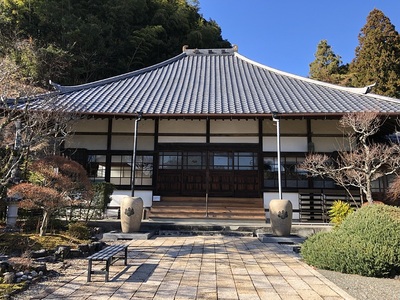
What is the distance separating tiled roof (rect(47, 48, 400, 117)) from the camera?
1143cm

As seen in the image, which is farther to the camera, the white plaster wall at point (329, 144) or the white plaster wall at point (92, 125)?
the white plaster wall at point (92, 125)

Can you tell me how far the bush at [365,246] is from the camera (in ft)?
15.5

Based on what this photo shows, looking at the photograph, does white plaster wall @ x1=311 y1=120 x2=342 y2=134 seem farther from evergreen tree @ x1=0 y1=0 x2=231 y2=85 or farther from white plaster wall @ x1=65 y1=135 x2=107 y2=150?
evergreen tree @ x1=0 y1=0 x2=231 y2=85

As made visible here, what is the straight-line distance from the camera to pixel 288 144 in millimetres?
12281

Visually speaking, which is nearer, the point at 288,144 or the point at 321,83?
the point at 288,144

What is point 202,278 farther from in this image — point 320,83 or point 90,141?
point 320,83

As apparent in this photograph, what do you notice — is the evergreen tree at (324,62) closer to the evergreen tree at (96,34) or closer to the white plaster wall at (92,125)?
the evergreen tree at (96,34)

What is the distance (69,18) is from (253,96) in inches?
642

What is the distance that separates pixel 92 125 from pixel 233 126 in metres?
5.90

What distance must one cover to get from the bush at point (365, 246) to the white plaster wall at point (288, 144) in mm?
6876

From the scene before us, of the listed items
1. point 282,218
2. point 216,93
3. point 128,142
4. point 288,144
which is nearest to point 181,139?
point 128,142

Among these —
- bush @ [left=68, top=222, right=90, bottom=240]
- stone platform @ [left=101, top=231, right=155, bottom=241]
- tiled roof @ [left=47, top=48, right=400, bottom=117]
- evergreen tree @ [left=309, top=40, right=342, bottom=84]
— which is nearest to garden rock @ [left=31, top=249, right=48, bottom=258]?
bush @ [left=68, top=222, right=90, bottom=240]

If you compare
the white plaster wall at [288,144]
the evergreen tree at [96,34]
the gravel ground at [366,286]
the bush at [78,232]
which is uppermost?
the evergreen tree at [96,34]

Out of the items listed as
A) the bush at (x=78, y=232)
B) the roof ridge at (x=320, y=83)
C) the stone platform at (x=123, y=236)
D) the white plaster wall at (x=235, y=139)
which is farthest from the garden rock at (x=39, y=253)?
the roof ridge at (x=320, y=83)
